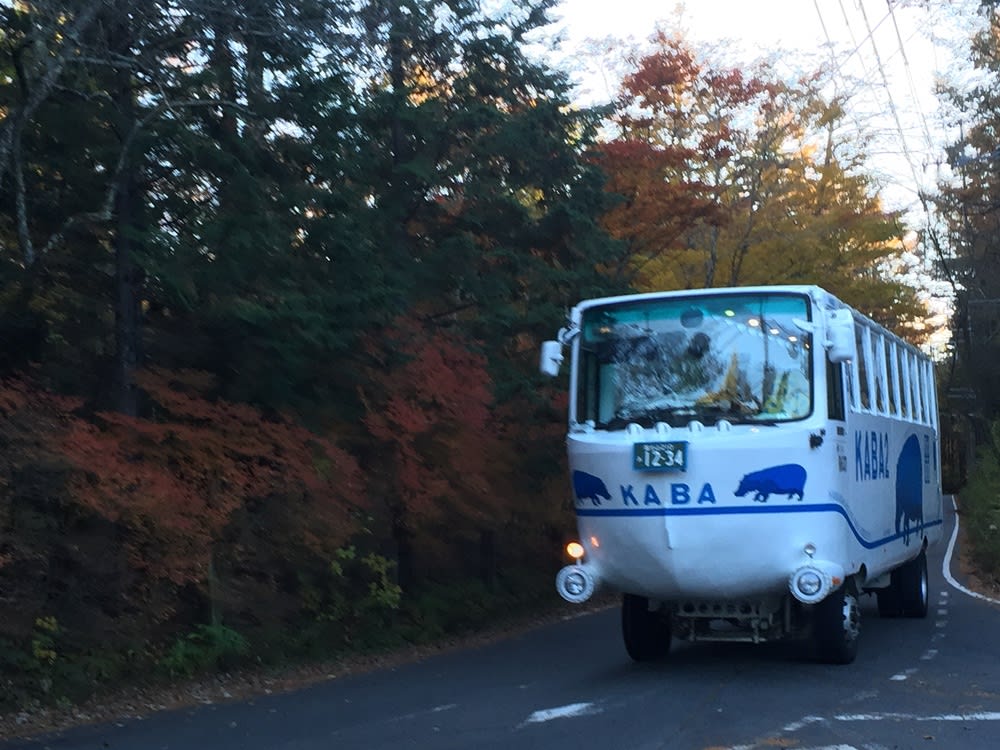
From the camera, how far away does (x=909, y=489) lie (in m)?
15.8

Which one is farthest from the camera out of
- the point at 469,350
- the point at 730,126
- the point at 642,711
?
the point at 730,126

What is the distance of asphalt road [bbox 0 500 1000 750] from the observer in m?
8.78

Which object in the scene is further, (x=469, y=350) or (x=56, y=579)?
(x=469, y=350)

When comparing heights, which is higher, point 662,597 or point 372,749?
point 662,597

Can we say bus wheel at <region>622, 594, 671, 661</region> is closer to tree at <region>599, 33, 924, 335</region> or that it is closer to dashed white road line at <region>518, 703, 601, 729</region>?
dashed white road line at <region>518, 703, 601, 729</region>

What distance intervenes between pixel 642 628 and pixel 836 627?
207cm

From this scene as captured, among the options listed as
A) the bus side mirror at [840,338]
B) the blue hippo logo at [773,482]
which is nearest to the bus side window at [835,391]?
the bus side mirror at [840,338]

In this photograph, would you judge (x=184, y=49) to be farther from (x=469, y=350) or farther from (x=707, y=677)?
(x=707, y=677)

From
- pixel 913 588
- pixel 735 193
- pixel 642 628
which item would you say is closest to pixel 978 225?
pixel 735 193

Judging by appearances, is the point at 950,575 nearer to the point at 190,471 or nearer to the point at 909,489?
the point at 909,489

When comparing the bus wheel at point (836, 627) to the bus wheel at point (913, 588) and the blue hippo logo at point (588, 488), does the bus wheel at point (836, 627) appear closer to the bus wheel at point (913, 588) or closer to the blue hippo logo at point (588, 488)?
the blue hippo logo at point (588, 488)

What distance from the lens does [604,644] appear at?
15211 mm

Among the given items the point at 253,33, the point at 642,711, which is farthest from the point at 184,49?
the point at 642,711

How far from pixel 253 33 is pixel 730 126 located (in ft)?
52.2
